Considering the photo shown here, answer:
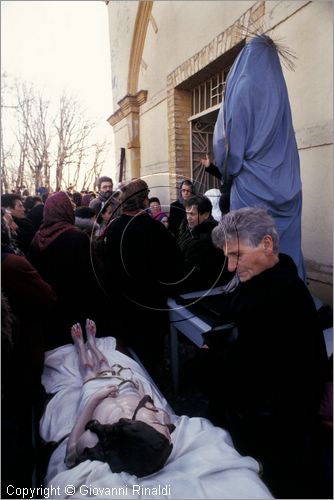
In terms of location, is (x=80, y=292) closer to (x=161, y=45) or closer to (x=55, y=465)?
(x=55, y=465)

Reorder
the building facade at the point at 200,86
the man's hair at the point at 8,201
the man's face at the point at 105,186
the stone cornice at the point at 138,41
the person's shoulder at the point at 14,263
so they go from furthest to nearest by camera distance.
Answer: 1. the stone cornice at the point at 138,41
2. the man's face at the point at 105,186
3. the man's hair at the point at 8,201
4. the building facade at the point at 200,86
5. the person's shoulder at the point at 14,263

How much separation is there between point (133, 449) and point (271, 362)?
2.14 feet

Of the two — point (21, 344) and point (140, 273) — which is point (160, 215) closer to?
point (140, 273)

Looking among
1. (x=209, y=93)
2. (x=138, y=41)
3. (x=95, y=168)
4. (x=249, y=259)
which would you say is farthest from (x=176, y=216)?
(x=95, y=168)

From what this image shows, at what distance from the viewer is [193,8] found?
197 inches

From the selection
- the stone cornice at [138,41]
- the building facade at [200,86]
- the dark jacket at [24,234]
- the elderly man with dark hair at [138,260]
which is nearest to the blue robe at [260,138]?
the building facade at [200,86]

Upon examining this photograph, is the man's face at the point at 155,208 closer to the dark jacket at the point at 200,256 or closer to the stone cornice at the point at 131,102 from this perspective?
the dark jacket at the point at 200,256

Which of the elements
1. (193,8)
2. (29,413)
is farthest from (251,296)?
(193,8)

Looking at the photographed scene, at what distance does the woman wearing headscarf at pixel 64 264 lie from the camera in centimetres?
244

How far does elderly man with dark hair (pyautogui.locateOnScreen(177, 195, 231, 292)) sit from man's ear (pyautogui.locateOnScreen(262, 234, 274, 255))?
0.42m

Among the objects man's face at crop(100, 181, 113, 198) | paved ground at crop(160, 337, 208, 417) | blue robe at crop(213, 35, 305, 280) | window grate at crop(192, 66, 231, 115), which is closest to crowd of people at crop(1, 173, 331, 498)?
paved ground at crop(160, 337, 208, 417)

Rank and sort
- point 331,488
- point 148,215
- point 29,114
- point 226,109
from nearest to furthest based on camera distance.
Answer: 1. point 331,488
2. point 148,215
3. point 226,109
4. point 29,114

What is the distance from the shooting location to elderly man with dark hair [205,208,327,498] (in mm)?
1357

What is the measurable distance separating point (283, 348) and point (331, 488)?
589 mm
